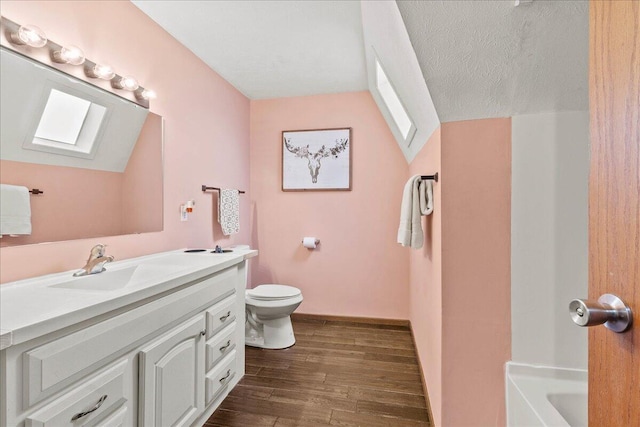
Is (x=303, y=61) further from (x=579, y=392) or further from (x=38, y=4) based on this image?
(x=579, y=392)

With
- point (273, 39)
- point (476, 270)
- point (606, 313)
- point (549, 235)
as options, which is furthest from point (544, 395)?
point (273, 39)

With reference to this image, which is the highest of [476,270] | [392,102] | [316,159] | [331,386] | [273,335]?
[392,102]

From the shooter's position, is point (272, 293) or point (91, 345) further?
point (272, 293)

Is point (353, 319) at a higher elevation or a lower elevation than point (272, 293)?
lower

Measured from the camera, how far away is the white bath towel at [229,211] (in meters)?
2.46

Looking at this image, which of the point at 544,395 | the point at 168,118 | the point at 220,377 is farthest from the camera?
the point at 168,118

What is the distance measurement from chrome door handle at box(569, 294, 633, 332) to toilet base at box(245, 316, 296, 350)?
221cm

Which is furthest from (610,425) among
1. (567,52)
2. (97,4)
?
(97,4)

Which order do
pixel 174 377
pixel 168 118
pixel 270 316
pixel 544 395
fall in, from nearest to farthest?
1. pixel 544 395
2. pixel 174 377
3. pixel 168 118
4. pixel 270 316

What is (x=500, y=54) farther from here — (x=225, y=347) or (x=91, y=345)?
(x=225, y=347)

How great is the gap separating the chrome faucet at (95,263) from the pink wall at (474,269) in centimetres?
153

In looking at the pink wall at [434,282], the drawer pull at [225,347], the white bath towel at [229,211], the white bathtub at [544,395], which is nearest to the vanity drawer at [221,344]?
the drawer pull at [225,347]

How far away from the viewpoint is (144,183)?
181cm

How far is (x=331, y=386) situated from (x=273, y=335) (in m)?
0.69
